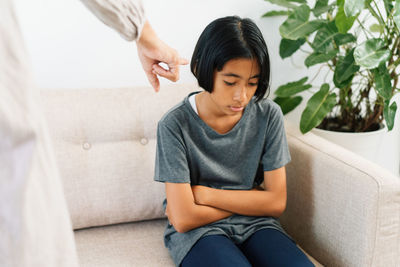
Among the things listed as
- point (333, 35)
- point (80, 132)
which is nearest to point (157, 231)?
point (80, 132)

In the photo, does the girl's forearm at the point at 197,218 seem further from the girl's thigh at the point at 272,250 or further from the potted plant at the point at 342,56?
the potted plant at the point at 342,56

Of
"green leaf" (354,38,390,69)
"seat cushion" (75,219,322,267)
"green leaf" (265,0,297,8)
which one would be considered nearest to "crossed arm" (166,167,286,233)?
"seat cushion" (75,219,322,267)

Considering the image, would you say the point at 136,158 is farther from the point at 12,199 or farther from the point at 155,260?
the point at 12,199

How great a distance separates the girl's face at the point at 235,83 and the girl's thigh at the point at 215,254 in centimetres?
38

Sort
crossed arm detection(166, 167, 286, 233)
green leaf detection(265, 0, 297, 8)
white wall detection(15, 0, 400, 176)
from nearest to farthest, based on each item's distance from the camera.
A: crossed arm detection(166, 167, 286, 233), white wall detection(15, 0, 400, 176), green leaf detection(265, 0, 297, 8)

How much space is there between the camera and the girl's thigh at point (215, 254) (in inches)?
44.5

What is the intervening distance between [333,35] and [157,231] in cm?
100

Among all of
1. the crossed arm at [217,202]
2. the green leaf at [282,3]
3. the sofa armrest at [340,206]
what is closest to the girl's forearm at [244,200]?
the crossed arm at [217,202]

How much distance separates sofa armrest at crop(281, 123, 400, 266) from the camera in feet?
3.96

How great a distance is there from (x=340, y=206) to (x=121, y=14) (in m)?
0.97

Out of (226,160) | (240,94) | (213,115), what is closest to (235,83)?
(240,94)

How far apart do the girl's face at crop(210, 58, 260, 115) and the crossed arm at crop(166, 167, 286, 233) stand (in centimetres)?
26

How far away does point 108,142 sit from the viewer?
4.89 ft

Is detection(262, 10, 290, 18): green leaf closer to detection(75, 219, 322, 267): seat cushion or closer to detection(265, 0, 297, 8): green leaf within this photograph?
detection(265, 0, 297, 8): green leaf
